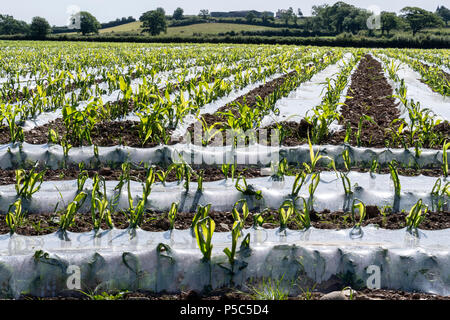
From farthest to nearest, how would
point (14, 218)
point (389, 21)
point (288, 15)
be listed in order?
point (288, 15) < point (389, 21) < point (14, 218)

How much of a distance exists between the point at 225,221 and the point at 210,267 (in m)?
0.56

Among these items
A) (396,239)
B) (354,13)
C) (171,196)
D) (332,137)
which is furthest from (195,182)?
(354,13)

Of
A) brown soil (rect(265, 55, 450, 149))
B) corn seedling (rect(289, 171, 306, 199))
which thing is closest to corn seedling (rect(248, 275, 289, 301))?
corn seedling (rect(289, 171, 306, 199))

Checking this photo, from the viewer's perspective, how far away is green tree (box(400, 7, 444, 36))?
63.1 m

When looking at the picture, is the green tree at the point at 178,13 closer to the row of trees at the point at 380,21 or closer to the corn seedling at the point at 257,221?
the row of trees at the point at 380,21

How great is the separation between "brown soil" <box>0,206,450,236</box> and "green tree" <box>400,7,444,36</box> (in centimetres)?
6916

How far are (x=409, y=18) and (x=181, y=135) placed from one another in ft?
229

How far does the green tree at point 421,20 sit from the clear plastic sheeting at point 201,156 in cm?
6802

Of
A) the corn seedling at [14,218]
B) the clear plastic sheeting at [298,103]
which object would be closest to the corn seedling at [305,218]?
the corn seedling at [14,218]

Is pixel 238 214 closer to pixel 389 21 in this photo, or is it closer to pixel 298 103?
pixel 298 103

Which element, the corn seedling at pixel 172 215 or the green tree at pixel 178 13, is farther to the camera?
the green tree at pixel 178 13

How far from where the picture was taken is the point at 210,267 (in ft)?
6.06

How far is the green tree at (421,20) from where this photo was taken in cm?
6312

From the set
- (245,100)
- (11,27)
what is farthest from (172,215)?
(11,27)
